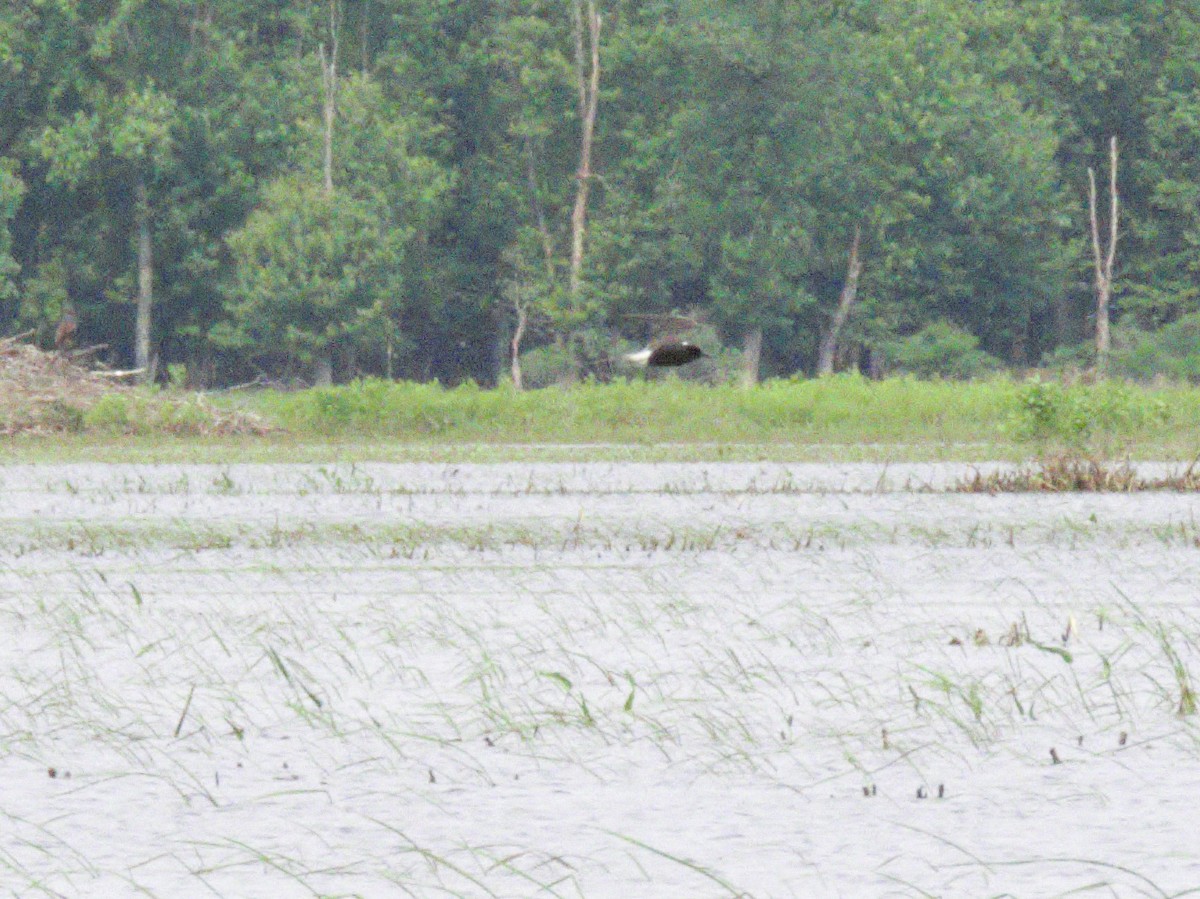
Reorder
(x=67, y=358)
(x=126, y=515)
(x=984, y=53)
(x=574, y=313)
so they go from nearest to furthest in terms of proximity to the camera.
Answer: (x=126, y=515)
(x=67, y=358)
(x=574, y=313)
(x=984, y=53)

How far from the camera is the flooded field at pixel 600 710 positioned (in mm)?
7078

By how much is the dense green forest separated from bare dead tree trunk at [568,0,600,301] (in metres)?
0.10

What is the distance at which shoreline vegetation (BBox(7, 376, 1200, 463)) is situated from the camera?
3081 cm

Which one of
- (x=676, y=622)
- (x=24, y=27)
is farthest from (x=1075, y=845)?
(x=24, y=27)

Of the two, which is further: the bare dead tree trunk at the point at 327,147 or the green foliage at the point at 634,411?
the bare dead tree trunk at the point at 327,147

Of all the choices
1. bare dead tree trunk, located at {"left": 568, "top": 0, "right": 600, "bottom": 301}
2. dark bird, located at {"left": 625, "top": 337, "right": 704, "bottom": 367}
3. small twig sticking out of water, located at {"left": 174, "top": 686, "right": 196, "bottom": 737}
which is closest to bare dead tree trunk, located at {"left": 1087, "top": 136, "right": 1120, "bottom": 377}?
bare dead tree trunk, located at {"left": 568, "top": 0, "right": 600, "bottom": 301}

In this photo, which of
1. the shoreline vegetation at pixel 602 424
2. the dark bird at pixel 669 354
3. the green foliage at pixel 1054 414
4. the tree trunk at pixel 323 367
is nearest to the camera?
the dark bird at pixel 669 354

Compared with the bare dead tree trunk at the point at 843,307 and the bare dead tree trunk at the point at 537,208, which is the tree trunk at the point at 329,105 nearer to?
the bare dead tree trunk at the point at 537,208

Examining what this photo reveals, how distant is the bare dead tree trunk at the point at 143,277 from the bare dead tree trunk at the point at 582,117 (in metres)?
10.9

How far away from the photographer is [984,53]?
59.7 m

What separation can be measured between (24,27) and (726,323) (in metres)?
19.7

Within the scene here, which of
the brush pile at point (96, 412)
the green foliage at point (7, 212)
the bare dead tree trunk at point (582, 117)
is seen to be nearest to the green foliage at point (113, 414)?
the brush pile at point (96, 412)

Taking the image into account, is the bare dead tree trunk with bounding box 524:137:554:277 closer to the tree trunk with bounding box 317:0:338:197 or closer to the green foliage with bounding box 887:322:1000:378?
the tree trunk with bounding box 317:0:338:197

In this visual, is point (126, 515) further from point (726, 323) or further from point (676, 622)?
point (726, 323)
